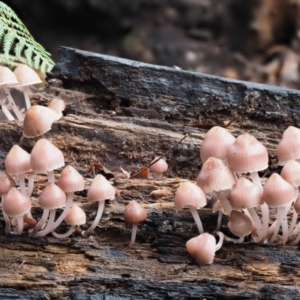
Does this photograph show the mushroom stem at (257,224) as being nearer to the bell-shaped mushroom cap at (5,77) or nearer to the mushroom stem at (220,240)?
the mushroom stem at (220,240)

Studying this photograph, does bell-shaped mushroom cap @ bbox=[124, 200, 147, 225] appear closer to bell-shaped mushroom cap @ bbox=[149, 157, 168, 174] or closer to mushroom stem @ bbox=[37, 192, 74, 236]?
mushroom stem @ bbox=[37, 192, 74, 236]

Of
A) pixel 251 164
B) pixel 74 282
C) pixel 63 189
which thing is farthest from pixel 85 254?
pixel 251 164

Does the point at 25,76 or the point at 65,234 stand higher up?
the point at 25,76

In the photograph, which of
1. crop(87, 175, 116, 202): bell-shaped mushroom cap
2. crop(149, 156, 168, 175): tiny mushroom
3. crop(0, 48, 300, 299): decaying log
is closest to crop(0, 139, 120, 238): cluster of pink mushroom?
crop(87, 175, 116, 202): bell-shaped mushroom cap

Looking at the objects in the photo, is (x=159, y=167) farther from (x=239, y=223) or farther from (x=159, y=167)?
(x=239, y=223)

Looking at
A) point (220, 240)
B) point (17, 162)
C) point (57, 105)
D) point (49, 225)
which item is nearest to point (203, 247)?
point (220, 240)

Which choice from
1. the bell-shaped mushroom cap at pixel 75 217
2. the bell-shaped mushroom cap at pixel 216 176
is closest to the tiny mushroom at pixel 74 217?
the bell-shaped mushroom cap at pixel 75 217

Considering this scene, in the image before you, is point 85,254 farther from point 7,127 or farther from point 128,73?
point 128,73
